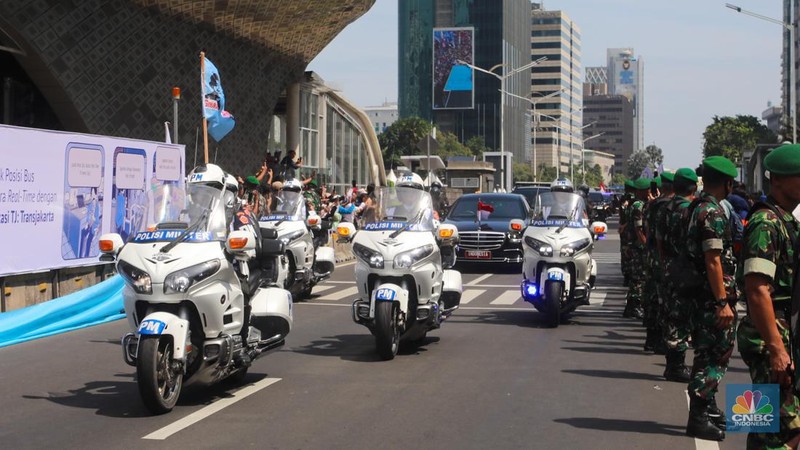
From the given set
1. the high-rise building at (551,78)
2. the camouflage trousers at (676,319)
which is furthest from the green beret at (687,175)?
the high-rise building at (551,78)

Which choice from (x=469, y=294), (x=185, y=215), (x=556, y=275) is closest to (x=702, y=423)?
(x=185, y=215)

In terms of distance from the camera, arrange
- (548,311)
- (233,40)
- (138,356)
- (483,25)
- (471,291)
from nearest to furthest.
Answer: (138,356), (548,311), (471,291), (233,40), (483,25)

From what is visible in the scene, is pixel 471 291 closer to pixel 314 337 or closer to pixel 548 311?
pixel 548 311

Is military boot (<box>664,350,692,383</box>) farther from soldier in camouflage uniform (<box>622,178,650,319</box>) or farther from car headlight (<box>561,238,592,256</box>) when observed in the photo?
car headlight (<box>561,238,592,256</box>)

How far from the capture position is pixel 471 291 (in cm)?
1909

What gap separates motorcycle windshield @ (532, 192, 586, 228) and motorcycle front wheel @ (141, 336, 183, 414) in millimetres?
7298

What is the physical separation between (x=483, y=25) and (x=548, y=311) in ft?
495

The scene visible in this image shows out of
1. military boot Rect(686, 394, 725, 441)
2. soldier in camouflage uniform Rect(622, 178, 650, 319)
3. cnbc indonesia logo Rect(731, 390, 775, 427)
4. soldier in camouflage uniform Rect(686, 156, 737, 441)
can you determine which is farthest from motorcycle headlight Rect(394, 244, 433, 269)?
cnbc indonesia logo Rect(731, 390, 775, 427)

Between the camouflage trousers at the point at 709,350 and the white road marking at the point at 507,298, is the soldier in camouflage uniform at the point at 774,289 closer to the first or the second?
the camouflage trousers at the point at 709,350

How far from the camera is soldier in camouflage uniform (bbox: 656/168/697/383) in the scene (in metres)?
7.56

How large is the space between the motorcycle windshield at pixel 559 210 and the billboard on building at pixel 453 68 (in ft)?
472

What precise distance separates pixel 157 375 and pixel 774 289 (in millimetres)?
4618

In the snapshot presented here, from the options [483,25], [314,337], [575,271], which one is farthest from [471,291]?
[483,25]

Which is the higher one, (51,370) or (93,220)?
(93,220)
